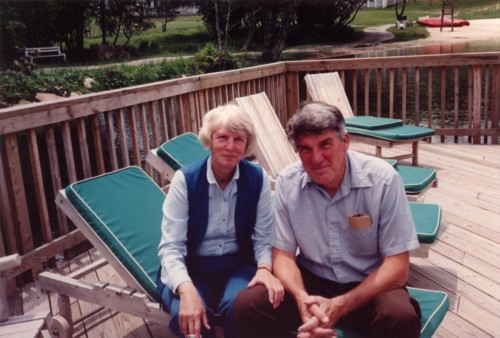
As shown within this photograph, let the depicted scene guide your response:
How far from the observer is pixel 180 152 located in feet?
12.1

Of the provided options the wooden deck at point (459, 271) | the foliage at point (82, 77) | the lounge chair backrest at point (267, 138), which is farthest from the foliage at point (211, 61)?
the wooden deck at point (459, 271)

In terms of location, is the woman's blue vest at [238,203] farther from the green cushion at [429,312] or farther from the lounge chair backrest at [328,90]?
the lounge chair backrest at [328,90]

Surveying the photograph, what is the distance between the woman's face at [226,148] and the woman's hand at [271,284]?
49 centimetres

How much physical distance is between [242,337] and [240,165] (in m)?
0.77

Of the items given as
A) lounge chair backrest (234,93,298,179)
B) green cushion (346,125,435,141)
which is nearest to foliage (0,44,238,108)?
lounge chair backrest (234,93,298,179)

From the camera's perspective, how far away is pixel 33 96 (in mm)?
13781

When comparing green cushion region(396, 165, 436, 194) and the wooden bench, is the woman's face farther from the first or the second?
the wooden bench

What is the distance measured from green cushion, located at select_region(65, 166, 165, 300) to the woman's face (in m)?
0.67

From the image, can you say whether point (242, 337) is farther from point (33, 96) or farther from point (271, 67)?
point (33, 96)

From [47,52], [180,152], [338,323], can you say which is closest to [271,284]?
[338,323]

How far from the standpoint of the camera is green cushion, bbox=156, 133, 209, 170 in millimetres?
3563

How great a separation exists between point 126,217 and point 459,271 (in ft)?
6.93

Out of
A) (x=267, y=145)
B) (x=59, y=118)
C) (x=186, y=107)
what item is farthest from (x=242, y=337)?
(x=186, y=107)

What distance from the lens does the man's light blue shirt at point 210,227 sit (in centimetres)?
230
